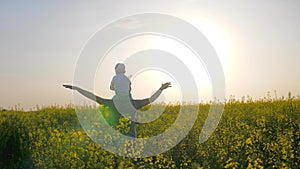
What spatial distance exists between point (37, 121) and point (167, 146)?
609 centimetres

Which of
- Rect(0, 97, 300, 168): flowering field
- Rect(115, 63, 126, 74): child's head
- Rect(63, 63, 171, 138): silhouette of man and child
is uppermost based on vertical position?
Rect(115, 63, 126, 74): child's head

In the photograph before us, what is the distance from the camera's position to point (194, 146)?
11.7 meters

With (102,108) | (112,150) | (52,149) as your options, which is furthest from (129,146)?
(52,149)

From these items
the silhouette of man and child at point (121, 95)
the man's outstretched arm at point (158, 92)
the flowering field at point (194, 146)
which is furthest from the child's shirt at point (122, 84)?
the flowering field at point (194, 146)

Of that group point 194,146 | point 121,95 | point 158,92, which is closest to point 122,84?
point 121,95

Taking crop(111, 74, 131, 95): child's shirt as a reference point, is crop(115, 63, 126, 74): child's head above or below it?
above

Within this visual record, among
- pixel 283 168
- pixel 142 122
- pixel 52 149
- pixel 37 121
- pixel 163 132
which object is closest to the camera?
pixel 283 168

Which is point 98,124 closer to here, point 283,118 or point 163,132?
point 163,132

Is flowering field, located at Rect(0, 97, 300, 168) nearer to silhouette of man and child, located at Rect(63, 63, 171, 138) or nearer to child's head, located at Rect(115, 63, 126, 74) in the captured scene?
silhouette of man and child, located at Rect(63, 63, 171, 138)

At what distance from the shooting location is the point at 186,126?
40.8 feet

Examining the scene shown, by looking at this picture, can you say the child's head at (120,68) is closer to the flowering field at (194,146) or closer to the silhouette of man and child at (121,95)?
the silhouette of man and child at (121,95)

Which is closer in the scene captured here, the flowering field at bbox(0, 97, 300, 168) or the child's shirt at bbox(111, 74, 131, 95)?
the child's shirt at bbox(111, 74, 131, 95)

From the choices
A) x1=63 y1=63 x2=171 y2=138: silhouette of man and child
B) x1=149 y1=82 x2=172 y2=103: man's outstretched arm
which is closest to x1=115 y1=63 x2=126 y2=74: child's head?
x1=63 y1=63 x2=171 y2=138: silhouette of man and child

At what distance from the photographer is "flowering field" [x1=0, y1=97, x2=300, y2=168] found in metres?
9.45
